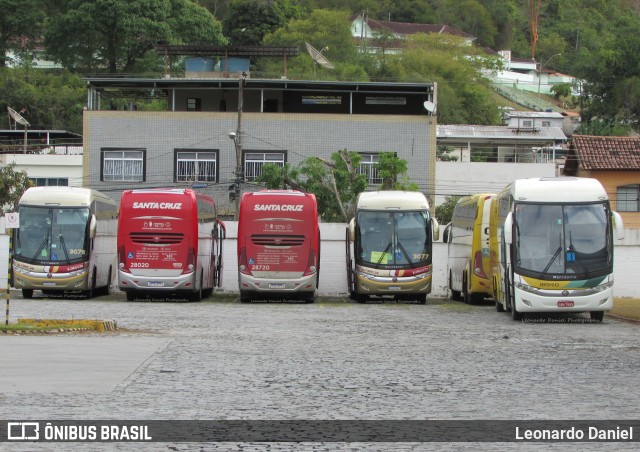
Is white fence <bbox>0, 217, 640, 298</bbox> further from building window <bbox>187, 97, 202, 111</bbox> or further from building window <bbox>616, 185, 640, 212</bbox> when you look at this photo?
building window <bbox>187, 97, 202, 111</bbox>

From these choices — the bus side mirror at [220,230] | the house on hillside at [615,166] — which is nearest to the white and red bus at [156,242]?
the bus side mirror at [220,230]

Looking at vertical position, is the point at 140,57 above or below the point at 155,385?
above

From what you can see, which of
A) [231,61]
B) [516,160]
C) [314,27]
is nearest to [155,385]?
[231,61]

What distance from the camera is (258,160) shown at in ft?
194

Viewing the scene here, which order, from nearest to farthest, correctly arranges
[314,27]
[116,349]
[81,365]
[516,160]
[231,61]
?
[81,365] < [116,349] < [231,61] < [516,160] < [314,27]

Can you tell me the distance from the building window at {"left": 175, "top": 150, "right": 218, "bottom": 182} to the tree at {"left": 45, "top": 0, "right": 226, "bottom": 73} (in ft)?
106

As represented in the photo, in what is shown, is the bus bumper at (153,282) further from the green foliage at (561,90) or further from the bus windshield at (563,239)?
the green foliage at (561,90)

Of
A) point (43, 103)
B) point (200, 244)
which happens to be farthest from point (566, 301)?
point (43, 103)

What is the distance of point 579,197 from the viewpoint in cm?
2720

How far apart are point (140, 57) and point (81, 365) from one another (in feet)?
262

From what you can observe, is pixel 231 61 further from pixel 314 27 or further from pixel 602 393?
pixel 602 393

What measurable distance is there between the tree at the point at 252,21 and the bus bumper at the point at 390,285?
7415 cm

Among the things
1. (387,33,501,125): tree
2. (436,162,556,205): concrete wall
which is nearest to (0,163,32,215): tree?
(436,162,556,205): concrete wall

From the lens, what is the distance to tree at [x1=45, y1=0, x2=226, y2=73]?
3519 inches
